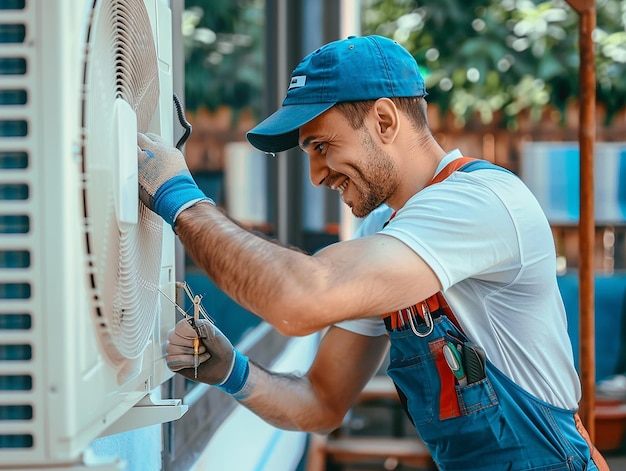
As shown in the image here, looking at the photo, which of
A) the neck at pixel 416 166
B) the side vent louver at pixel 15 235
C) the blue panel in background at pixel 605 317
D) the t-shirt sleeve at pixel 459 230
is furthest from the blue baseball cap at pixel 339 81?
the blue panel in background at pixel 605 317

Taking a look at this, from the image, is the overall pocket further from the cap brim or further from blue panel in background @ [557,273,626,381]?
blue panel in background @ [557,273,626,381]

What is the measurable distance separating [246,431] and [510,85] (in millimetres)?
4785

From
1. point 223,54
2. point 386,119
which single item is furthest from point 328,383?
point 223,54

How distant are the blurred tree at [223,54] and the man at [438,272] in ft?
4.43

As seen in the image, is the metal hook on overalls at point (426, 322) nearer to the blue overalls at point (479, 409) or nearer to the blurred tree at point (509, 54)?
the blue overalls at point (479, 409)

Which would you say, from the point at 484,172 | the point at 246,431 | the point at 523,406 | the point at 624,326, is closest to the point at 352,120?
the point at 484,172

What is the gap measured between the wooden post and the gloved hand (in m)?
1.45

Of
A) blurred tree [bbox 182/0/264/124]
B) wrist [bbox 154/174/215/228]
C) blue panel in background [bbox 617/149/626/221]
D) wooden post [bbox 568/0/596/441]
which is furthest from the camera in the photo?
blue panel in background [bbox 617/149/626/221]

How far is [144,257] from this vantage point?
115 cm

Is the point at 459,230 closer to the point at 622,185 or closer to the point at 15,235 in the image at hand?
the point at 15,235

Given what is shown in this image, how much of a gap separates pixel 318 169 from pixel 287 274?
421 millimetres

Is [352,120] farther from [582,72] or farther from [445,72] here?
[445,72]

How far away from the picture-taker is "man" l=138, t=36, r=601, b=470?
1.28m

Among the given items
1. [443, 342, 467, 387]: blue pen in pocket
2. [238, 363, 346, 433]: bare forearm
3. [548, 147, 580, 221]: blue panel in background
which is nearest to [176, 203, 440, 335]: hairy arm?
[443, 342, 467, 387]: blue pen in pocket
